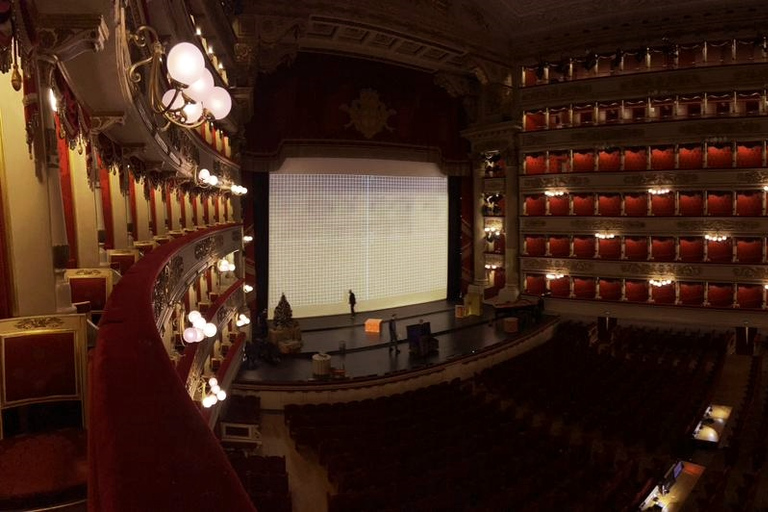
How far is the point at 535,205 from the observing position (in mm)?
20938

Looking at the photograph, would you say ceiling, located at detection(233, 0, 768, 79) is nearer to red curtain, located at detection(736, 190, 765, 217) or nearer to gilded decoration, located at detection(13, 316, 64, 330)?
red curtain, located at detection(736, 190, 765, 217)

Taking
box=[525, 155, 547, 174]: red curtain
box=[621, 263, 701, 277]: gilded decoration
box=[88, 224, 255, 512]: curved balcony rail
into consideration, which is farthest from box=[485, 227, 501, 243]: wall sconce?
box=[88, 224, 255, 512]: curved balcony rail

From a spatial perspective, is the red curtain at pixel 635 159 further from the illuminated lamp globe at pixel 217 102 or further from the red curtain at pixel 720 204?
the illuminated lamp globe at pixel 217 102

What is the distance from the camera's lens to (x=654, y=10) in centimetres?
1752

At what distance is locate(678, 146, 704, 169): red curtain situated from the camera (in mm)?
17859

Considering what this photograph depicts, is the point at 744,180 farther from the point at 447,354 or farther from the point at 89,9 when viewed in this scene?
the point at 89,9

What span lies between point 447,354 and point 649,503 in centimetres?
712

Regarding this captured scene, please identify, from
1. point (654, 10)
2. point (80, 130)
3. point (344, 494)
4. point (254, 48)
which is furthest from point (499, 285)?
point (80, 130)

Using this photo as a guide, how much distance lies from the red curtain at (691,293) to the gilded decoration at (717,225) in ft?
6.77

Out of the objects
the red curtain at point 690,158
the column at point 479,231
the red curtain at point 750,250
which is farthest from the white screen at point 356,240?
the red curtain at point 750,250

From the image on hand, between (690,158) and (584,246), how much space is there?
4782mm

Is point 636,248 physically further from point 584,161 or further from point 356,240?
point 356,240

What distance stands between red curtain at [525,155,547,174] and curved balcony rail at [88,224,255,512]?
20.7 metres

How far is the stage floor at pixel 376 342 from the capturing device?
42.3ft
